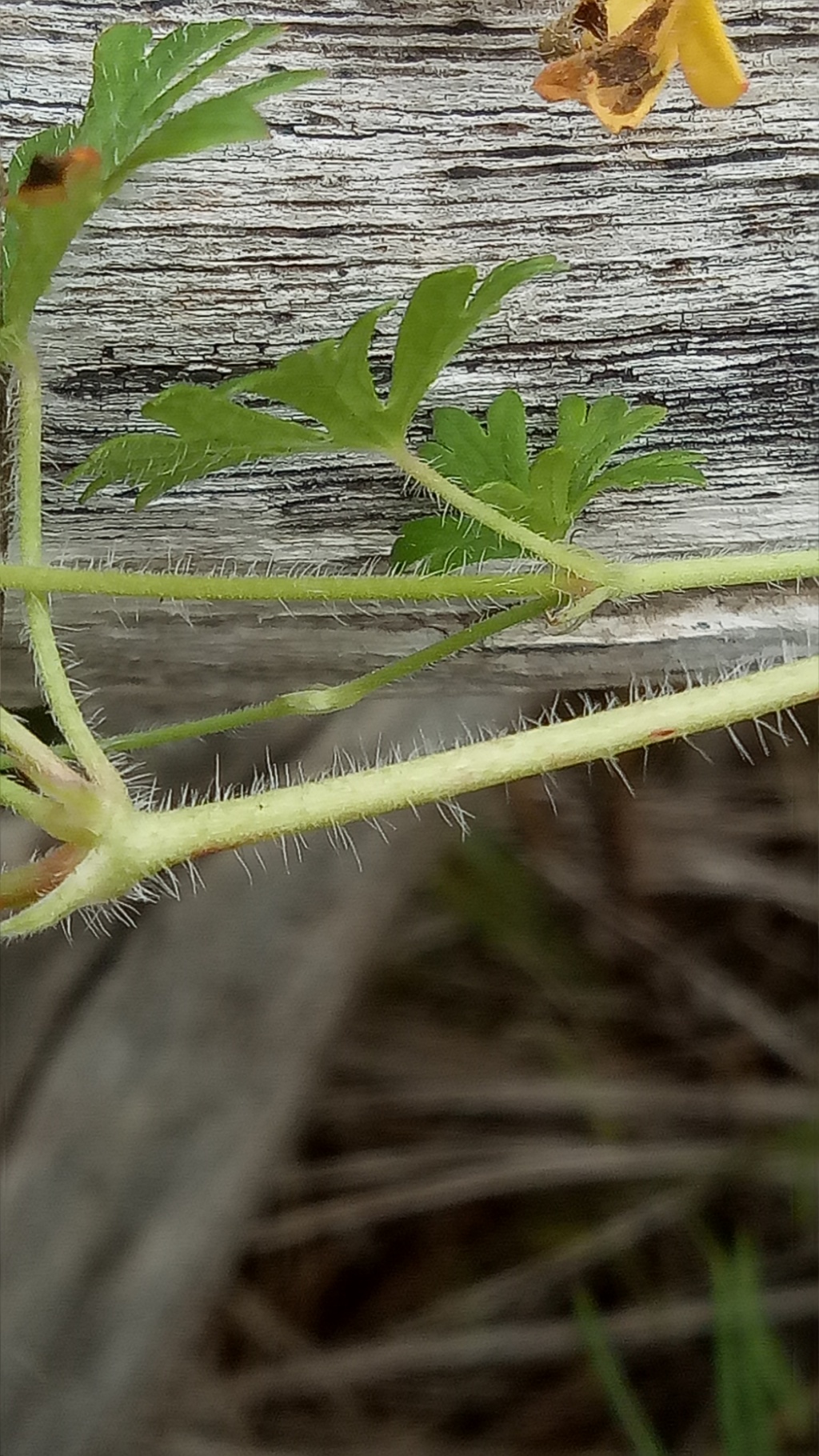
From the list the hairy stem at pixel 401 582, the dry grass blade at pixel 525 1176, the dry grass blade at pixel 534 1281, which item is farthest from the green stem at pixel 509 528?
the dry grass blade at pixel 534 1281

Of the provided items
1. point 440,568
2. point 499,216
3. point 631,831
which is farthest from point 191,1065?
point 499,216

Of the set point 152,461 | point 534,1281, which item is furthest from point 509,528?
point 534,1281

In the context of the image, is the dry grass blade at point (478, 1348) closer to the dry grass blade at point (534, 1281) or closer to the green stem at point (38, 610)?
the dry grass blade at point (534, 1281)

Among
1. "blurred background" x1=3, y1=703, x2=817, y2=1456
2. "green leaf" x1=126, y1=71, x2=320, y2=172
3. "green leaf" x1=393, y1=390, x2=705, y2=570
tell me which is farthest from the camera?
"blurred background" x1=3, y1=703, x2=817, y2=1456

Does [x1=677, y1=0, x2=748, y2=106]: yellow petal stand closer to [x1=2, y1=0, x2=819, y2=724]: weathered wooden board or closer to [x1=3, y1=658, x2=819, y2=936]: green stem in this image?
[x1=2, y1=0, x2=819, y2=724]: weathered wooden board

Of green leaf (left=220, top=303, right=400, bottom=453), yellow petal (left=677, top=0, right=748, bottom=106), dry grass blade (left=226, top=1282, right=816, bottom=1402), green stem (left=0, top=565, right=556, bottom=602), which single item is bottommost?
dry grass blade (left=226, top=1282, right=816, bottom=1402)

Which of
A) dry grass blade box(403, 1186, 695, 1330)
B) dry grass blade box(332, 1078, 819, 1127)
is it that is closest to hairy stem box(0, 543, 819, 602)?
dry grass blade box(332, 1078, 819, 1127)
